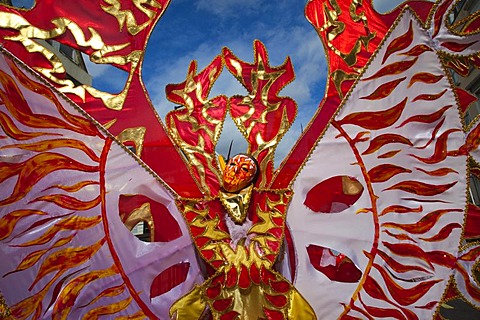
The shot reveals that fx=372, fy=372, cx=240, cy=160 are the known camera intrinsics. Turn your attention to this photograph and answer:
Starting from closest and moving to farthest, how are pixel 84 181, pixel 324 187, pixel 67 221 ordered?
pixel 67 221, pixel 84 181, pixel 324 187

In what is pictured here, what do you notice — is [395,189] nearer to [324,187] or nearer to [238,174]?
[324,187]

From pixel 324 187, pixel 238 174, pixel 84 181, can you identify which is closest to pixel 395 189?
pixel 324 187

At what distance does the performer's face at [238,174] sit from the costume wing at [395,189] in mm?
355

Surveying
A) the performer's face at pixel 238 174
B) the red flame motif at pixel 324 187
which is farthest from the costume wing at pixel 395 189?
the performer's face at pixel 238 174

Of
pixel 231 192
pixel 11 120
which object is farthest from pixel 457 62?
pixel 11 120

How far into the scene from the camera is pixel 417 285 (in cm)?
258

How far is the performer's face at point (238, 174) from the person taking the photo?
285 centimetres

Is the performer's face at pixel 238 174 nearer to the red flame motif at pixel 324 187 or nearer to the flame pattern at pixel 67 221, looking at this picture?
the red flame motif at pixel 324 187

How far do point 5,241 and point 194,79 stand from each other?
1870 mm

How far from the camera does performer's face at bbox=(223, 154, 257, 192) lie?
285 cm

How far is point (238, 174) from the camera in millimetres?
2852

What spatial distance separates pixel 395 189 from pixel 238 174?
1155mm

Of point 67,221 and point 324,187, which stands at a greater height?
point 67,221

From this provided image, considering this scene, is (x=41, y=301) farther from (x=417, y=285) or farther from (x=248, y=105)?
(x=417, y=285)
